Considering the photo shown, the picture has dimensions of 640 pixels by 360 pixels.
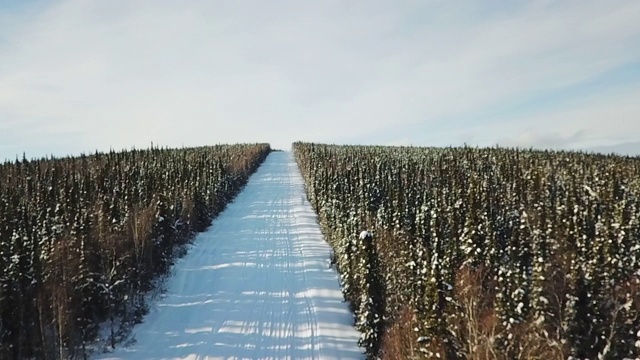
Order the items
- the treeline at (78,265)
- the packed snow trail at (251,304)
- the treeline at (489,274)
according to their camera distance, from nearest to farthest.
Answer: the treeline at (489,274) → the treeline at (78,265) → the packed snow trail at (251,304)

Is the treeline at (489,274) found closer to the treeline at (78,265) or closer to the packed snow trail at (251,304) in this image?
the packed snow trail at (251,304)

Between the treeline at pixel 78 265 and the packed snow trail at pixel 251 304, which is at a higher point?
the treeline at pixel 78 265

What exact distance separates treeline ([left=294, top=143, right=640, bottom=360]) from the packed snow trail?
56.8 inches

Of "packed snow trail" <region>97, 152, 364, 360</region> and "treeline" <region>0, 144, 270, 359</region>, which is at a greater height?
"treeline" <region>0, 144, 270, 359</region>

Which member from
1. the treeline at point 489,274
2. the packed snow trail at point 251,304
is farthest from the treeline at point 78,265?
the treeline at point 489,274

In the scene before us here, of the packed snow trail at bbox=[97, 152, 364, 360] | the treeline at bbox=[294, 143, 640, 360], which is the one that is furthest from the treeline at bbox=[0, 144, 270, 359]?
the treeline at bbox=[294, 143, 640, 360]

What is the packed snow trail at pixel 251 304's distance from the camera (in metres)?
19.8

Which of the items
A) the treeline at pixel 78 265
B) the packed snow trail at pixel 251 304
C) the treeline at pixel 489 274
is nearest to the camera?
the treeline at pixel 489 274

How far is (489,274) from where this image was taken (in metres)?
25.5

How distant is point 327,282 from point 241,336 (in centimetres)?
838

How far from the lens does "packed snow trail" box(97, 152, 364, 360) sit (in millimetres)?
19812

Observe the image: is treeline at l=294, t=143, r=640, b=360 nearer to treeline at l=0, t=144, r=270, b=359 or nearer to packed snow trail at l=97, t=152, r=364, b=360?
packed snow trail at l=97, t=152, r=364, b=360

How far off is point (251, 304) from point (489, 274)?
12.6 meters

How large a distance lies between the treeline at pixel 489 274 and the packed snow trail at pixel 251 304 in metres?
1.44
